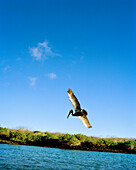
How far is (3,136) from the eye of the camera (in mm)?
51844

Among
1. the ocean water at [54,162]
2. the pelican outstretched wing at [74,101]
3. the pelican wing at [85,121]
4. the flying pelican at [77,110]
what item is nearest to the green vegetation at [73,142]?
the ocean water at [54,162]

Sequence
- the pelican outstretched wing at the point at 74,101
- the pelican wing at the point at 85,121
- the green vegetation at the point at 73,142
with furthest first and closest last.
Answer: the green vegetation at the point at 73,142, the pelican wing at the point at 85,121, the pelican outstretched wing at the point at 74,101

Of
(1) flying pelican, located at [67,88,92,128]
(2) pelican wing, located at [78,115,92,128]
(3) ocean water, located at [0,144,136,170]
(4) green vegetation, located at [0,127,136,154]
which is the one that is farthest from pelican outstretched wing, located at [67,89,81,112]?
(4) green vegetation, located at [0,127,136,154]

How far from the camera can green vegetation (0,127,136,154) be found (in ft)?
146

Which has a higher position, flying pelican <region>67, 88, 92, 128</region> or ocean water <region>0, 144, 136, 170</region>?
flying pelican <region>67, 88, 92, 128</region>

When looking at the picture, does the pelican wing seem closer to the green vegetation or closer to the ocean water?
the ocean water

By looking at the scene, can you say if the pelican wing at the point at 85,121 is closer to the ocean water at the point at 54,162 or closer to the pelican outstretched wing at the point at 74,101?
the pelican outstretched wing at the point at 74,101

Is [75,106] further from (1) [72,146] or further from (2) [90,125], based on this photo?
(1) [72,146]

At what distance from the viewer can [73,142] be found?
45844 mm

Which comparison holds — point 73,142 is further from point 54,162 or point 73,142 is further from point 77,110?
point 77,110

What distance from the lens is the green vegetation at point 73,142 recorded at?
44.6 meters

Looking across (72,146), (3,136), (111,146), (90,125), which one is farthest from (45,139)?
(90,125)

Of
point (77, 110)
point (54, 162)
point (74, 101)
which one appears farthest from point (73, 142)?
point (74, 101)

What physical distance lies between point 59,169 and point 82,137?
31.9m
